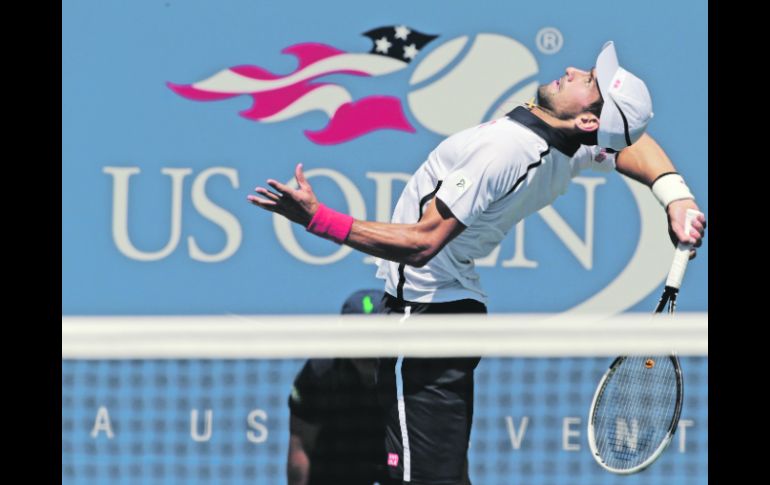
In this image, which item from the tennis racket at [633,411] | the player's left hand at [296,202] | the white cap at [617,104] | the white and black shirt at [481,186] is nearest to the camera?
the player's left hand at [296,202]

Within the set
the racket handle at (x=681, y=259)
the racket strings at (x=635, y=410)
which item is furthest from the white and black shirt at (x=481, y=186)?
the racket strings at (x=635, y=410)

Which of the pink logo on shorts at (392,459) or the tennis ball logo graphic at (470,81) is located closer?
the pink logo on shorts at (392,459)

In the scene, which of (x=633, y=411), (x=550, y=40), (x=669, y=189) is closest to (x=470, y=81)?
(x=550, y=40)

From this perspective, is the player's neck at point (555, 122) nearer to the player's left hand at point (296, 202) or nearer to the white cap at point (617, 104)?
the white cap at point (617, 104)

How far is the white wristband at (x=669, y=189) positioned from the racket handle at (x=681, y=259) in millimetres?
99

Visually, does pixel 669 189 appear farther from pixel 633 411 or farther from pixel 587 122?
pixel 633 411

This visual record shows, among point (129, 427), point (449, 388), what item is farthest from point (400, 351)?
point (129, 427)

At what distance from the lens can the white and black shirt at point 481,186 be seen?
499 cm

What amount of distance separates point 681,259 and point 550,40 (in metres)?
2.24

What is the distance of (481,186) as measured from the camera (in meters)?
4.97

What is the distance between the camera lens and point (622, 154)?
548 centimetres

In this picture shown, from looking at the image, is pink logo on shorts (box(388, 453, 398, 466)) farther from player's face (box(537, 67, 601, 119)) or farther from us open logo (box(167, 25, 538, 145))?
us open logo (box(167, 25, 538, 145))

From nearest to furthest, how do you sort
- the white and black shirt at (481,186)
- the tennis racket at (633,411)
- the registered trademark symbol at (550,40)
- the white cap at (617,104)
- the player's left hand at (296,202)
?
1. the player's left hand at (296,202)
2. the white and black shirt at (481,186)
3. the white cap at (617,104)
4. the tennis racket at (633,411)
5. the registered trademark symbol at (550,40)

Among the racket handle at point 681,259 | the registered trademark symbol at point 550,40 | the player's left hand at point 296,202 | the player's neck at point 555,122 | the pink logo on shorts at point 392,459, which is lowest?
the pink logo on shorts at point 392,459
